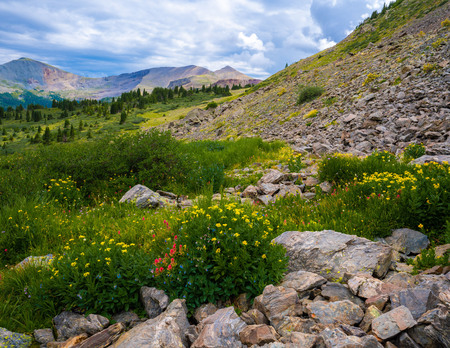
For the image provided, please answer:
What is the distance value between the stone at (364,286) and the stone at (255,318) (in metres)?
1.22

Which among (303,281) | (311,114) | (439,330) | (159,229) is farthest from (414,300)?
(311,114)

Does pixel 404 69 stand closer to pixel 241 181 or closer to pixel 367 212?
pixel 241 181

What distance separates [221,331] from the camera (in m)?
2.73

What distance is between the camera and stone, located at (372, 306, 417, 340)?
2336 mm

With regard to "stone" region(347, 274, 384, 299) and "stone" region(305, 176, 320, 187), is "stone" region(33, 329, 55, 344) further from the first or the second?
"stone" region(305, 176, 320, 187)

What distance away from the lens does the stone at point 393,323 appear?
234cm

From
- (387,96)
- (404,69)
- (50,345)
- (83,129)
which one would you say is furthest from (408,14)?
(83,129)

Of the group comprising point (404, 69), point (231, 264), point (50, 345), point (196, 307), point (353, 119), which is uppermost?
point (404, 69)

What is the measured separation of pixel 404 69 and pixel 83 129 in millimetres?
113144

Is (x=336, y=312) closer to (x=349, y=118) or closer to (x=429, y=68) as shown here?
(x=349, y=118)

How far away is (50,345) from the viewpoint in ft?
9.89

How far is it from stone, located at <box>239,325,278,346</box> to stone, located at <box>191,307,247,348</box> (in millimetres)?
74

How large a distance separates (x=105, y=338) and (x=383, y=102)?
51.6 ft

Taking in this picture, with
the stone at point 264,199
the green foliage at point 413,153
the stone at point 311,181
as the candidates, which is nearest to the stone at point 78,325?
the stone at point 264,199
